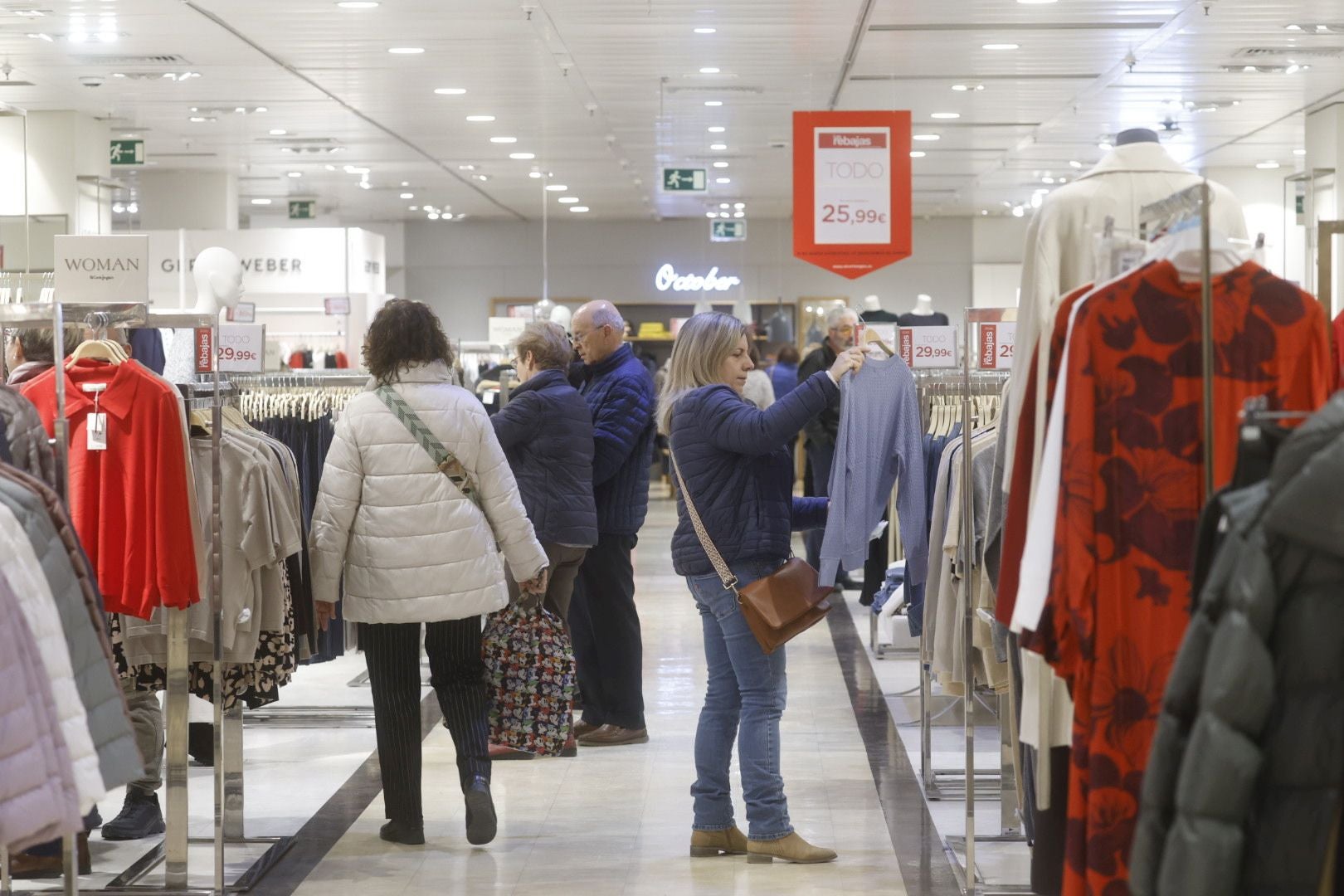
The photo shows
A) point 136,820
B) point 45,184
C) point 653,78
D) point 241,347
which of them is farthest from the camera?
point 45,184

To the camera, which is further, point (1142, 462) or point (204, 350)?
point (204, 350)

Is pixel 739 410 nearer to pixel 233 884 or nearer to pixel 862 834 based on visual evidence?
pixel 862 834

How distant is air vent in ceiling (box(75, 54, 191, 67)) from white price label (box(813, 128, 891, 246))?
451 cm

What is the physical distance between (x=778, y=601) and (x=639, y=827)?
3.73ft

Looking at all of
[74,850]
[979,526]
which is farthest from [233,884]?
[979,526]

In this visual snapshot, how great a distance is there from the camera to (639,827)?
16.1ft

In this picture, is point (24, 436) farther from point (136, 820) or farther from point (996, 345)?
point (996, 345)

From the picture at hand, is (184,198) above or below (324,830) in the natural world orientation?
above

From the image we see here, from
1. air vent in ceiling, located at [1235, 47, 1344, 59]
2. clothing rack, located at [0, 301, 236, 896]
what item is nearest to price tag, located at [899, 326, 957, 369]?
clothing rack, located at [0, 301, 236, 896]

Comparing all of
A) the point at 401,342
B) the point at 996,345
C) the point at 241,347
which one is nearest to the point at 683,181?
the point at 241,347

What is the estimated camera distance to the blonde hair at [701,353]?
4418 mm

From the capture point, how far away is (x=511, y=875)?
175 inches

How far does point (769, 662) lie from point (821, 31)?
6328 millimetres

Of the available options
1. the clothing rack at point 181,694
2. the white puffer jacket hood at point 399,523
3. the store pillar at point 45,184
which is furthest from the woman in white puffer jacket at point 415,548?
the store pillar at point 45,184
